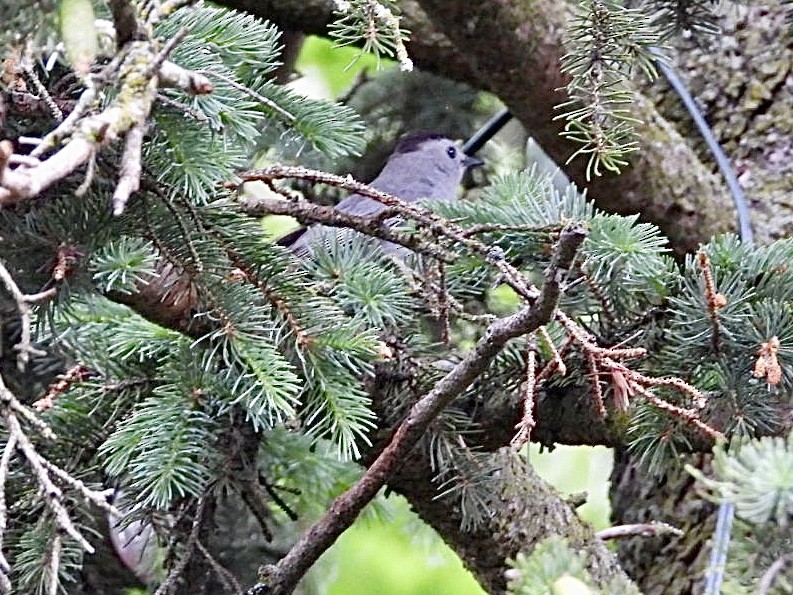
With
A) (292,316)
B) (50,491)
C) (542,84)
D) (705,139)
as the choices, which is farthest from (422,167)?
(50,491)

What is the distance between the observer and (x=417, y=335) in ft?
4.91

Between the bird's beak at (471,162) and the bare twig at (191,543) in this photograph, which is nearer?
the bare twig at (191,543)

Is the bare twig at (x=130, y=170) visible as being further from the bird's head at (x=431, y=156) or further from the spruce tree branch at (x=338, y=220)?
the bird's head at (x=431, y=156)

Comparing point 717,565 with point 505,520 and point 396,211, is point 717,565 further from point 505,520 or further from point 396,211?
point 505,520

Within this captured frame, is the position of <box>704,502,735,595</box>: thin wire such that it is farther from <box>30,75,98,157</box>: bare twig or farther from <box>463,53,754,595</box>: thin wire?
<box>463,53,754,595</box>: thin wire

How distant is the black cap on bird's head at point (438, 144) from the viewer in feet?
8.85

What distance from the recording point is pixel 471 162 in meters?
2.82

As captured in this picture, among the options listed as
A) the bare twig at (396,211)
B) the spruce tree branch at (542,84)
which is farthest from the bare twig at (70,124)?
the spruce tree branch at (542,84)

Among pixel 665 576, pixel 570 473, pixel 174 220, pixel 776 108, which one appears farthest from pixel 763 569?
pixel 570 473

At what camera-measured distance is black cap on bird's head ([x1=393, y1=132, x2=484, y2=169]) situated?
2.70 meters

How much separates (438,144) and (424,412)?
66.4 inches

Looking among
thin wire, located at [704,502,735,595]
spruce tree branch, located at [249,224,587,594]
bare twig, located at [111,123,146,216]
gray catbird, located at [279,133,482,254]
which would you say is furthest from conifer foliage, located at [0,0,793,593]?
gray catbird, located at [279,133,482,254]

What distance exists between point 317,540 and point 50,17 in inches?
26.3

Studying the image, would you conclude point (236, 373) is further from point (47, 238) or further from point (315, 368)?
point (47, 238)
